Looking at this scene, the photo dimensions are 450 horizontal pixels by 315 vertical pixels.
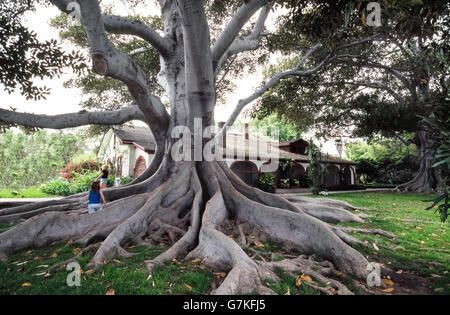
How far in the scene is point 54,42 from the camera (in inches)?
222

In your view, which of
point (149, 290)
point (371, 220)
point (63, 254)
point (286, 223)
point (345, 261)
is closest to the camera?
point (149, 290)

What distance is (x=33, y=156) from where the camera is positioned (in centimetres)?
4116

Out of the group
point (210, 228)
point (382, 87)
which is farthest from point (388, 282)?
point (382, 87)

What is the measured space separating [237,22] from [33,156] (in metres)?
49.0

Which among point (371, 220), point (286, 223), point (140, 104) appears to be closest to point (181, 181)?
point (140, 104)

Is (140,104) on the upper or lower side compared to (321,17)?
lower

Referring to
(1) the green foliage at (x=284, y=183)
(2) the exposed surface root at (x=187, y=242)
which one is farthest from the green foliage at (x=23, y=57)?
(1) the green foliage at (x=284, y=183)

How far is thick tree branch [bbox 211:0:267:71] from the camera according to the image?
5.77 meters

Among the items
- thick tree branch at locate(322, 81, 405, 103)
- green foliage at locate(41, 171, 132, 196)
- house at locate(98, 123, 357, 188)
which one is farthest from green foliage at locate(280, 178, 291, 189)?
green foliage at locate(41, 171, 132, 196)

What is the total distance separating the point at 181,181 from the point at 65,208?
3.44 metres

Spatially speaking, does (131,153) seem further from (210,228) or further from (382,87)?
(382,87)

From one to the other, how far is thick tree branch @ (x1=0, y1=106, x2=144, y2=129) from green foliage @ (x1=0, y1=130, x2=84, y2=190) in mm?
38606

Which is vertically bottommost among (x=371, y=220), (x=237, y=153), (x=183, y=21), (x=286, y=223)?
(x=371, y=220)
